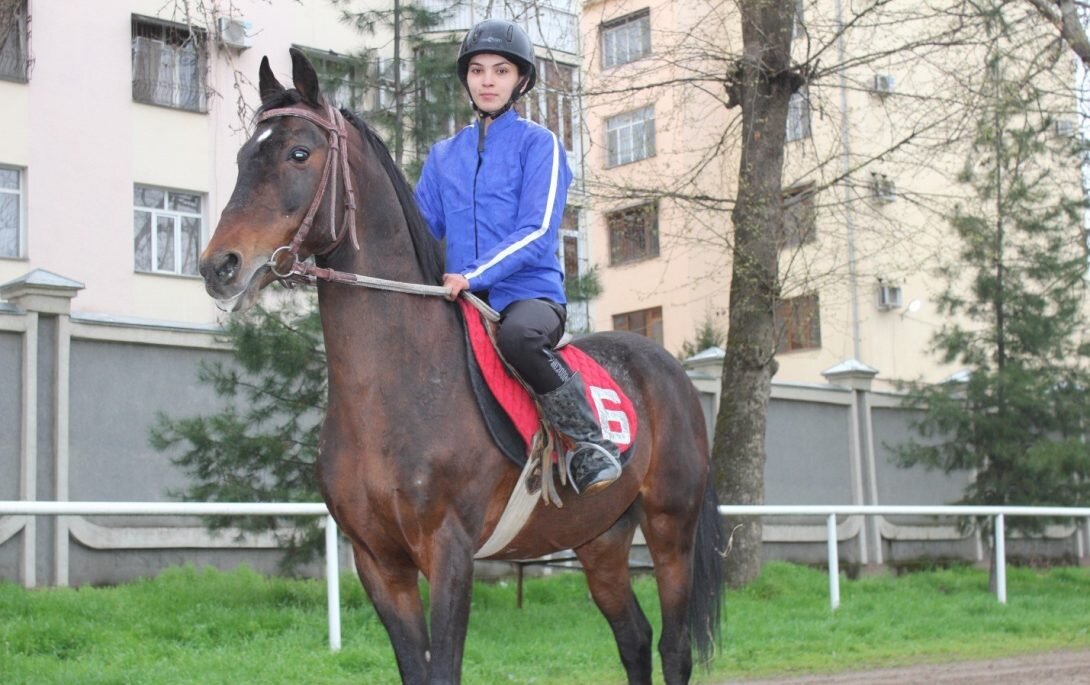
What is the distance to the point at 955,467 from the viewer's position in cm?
1689

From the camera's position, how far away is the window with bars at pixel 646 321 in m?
31.6

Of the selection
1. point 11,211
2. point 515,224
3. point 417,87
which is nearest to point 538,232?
point 515,224

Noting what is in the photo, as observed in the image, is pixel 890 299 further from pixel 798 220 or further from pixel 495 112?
pixel 495 112

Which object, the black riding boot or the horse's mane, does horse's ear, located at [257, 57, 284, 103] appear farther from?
the black riding boot

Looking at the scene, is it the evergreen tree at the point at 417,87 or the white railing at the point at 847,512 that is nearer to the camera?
the white railing at the point at 847,512

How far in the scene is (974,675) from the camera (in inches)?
330

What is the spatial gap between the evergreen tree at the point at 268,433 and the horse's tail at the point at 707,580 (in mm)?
4314

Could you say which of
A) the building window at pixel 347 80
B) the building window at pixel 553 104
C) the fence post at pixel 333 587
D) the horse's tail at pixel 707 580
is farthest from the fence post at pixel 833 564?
the building window at pixel 347 80

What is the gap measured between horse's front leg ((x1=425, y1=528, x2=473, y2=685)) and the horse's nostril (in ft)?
3.54

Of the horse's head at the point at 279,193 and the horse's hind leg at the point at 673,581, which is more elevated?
the horse's head at the point at 279,193

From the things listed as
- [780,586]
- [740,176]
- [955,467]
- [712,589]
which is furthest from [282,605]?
[955,467]

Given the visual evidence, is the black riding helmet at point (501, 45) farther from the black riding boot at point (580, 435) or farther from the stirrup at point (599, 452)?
the stirrup at point (599, 452)

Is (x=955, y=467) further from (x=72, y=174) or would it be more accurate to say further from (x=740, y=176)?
(x=72, y=174)

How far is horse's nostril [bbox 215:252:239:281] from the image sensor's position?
13.1 feet
